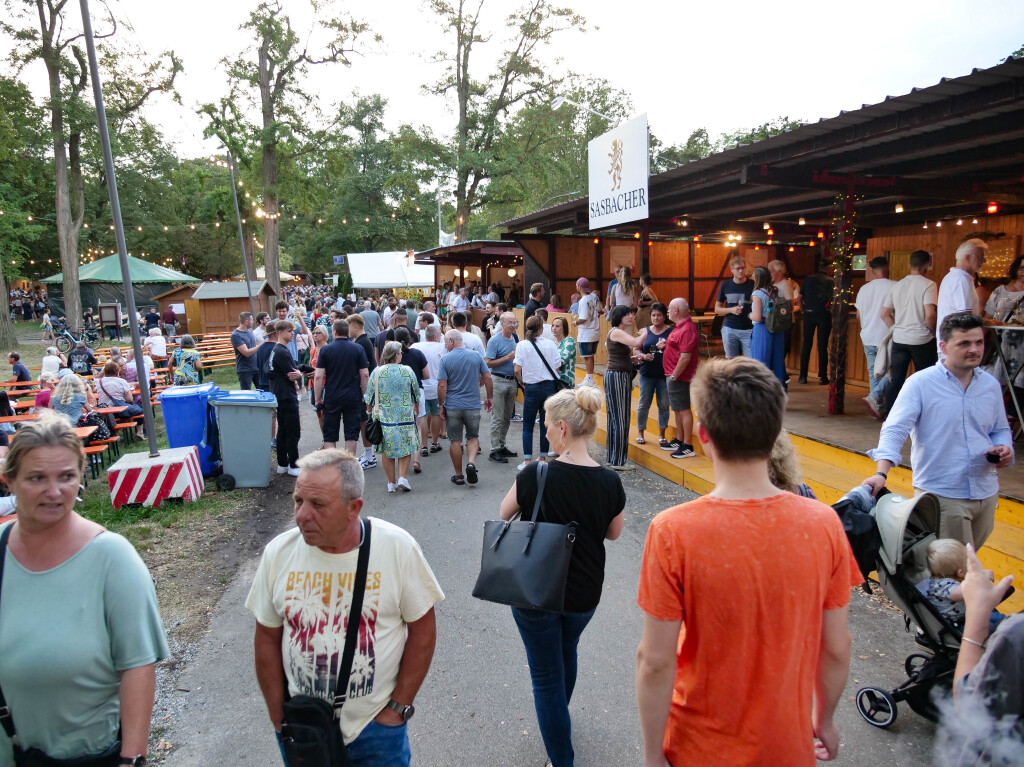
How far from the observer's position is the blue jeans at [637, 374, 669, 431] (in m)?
7.58

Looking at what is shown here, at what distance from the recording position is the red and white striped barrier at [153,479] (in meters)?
6.46

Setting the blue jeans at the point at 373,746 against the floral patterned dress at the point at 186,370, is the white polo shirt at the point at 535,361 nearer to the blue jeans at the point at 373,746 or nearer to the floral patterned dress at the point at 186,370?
the blue jeans at the point at 373,746

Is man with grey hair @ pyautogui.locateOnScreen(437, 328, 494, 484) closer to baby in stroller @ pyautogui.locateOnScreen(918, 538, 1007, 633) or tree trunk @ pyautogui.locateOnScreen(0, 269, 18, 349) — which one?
baby in stroller @ pyautogui.locateOnScreen(918, 538, 1007, 633)

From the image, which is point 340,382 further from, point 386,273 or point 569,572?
point 386,273

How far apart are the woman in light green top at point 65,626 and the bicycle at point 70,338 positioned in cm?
1736

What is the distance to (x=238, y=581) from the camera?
511 cm

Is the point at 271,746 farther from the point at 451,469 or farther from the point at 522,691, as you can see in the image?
the point at 451,469

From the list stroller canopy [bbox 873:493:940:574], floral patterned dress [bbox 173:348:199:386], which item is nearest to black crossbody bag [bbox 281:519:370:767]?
stroller canopy [bbox 873:493:940:574]

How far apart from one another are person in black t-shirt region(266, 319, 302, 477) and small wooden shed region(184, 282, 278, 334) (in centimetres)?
1556

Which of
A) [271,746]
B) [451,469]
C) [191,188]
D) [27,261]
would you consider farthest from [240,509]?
[191,188]

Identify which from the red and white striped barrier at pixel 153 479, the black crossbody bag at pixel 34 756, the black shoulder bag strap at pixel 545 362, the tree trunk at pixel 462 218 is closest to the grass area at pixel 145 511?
the red and white striped barrier at pixel 153 479

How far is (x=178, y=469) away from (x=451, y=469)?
10.2 feet

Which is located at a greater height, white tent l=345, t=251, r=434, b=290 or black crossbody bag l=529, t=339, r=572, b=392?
white tent l=345, t=251, r=434, b=290

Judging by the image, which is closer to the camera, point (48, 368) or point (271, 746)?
point (271, 746)
